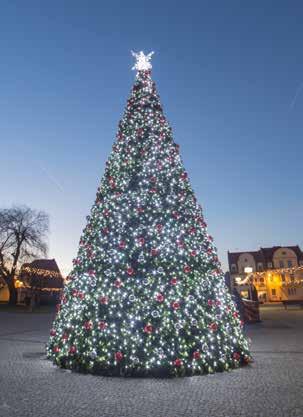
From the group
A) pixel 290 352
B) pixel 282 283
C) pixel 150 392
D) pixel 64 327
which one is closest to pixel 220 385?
pixel 150 392

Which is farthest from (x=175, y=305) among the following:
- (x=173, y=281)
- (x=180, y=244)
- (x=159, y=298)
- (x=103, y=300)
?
(x=103, y=300)

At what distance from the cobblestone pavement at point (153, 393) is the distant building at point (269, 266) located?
48.5 m

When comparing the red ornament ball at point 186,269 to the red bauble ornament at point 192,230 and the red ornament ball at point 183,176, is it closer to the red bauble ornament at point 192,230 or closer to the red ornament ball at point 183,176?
the red bauble ornament at point 192,230

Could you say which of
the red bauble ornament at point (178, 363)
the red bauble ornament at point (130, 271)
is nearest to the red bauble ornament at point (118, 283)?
the red bauble ornament at point (130, 271)

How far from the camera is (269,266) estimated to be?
58656mm

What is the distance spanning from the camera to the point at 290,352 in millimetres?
8625

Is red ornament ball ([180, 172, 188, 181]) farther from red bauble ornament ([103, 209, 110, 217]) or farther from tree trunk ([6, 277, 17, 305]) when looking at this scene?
tree trunk ([6, 277, 17, 305])

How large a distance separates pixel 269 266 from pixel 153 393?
188 ft

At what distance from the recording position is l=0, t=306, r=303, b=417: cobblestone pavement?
14.5 ft

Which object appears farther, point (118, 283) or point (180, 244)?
point (180, 244)

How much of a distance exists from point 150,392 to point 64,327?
2.54 meters

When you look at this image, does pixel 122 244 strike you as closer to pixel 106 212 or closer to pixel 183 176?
pixel 106 212

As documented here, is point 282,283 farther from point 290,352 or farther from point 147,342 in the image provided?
point 147,342

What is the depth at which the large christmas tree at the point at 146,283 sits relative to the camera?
6.28m
